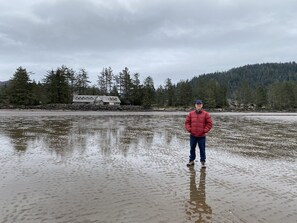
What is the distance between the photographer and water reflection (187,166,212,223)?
502 centimetres

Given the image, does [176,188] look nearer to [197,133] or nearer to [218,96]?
[197,133]

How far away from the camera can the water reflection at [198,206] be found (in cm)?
502

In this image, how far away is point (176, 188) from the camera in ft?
22.5

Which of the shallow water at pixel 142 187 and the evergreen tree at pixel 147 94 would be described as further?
the evergreen tree at pixel 147 94

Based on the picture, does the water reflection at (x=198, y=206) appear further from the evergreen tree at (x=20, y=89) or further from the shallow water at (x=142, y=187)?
the evergreen tree at (x=20, y=89)

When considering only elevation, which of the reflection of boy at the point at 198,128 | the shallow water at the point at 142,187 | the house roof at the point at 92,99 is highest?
the house roof at the point at 92,99

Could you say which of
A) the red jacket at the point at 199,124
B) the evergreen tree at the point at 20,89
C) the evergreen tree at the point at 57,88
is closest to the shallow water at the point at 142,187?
the red jacket at the point at 199,124

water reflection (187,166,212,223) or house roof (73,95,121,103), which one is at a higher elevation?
house roof (73,95,121,103)

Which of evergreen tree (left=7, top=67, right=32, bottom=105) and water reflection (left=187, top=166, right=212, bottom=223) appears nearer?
water reflection (left=187, top=166, right=212, bottom=223)

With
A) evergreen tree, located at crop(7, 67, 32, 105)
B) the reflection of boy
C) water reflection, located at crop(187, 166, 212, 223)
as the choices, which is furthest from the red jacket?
evergreen tree, located at crop(7, 67, 32, 105)

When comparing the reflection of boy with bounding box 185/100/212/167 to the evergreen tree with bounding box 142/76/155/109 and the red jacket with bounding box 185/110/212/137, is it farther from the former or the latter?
the evergreen tree with bounding box 142/76/155/109

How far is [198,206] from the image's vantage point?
562 cm

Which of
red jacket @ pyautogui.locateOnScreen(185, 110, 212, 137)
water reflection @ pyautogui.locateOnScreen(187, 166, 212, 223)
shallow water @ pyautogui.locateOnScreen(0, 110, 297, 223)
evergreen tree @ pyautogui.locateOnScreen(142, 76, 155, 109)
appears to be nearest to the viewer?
water reflection @ pyautogui.locateOnScreen(187, 166, 212, 223)

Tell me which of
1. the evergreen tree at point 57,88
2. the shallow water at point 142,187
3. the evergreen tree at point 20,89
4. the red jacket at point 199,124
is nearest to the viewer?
the shallow water at point 142,187
